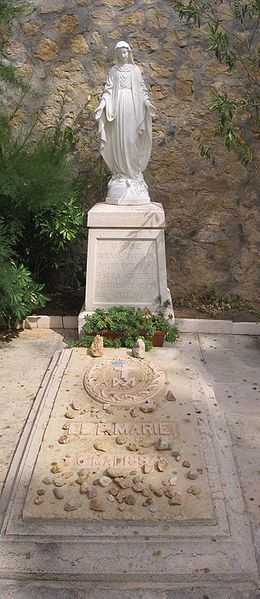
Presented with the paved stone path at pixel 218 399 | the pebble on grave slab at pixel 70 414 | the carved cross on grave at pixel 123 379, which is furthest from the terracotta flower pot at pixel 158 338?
the pebble on grave slab at pixel 70 414

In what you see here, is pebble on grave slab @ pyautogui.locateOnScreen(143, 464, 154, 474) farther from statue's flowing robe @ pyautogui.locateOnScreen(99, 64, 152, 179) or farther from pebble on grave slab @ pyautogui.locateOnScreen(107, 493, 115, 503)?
statue's flowing robe @ pyautogui.locateOnScreen(99, 64, 152, 179)

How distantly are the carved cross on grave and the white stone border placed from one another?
116 cm

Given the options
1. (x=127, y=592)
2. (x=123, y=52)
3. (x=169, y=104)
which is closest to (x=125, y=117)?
(x=123, y=52)

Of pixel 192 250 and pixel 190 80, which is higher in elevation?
pixel 190 80

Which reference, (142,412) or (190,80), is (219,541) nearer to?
(142,412)

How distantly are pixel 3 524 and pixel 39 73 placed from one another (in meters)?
4.23

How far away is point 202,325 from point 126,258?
872 millimetres

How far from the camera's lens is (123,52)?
3482 mm

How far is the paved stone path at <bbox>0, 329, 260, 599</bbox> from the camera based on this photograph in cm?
152

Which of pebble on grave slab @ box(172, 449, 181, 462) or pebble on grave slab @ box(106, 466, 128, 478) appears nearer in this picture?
pebble on grave slab @ box(106, 466, 128, 478)

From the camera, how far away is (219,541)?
1.64 m

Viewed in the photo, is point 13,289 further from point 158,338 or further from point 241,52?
point 241,52

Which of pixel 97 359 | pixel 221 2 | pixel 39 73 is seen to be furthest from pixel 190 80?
pixel 97 359

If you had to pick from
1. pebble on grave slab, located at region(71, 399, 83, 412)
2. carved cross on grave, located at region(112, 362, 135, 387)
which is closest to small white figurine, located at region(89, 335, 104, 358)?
carved cross on grave, located at region(112, 362, 135, 387)
